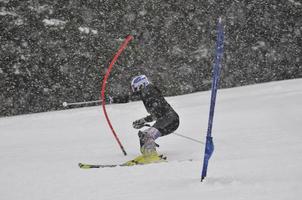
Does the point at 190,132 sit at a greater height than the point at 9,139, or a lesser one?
greater

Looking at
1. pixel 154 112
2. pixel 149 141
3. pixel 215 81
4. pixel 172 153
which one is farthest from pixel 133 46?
pixel 215 81

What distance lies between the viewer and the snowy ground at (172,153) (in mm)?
4711

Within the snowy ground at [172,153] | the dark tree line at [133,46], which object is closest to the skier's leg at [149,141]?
the snowy ground at [172,153]

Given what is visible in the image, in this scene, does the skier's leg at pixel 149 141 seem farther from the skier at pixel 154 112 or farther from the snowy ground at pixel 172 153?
the snowy ground at pixel 172 153

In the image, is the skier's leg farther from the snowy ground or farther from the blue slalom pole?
the blue slalom pole

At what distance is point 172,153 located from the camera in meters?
8.66

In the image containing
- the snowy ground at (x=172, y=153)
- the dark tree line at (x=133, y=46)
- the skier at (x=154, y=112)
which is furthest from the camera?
the dark tree line at (x=133, y=46)

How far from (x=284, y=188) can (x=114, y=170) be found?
279 cm

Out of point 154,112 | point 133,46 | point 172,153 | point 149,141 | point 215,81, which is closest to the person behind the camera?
point 215,81

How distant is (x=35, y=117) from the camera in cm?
1744

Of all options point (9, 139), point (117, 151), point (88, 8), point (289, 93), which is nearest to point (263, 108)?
point (289, 93)

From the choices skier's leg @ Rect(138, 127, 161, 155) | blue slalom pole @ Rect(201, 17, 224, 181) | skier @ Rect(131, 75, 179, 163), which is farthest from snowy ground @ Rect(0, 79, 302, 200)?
skier @ Rect(131, 75, 179, 163)

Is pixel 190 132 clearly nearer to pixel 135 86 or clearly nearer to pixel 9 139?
pixel 135 86

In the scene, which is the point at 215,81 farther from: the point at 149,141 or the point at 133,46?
the point at 133,46
